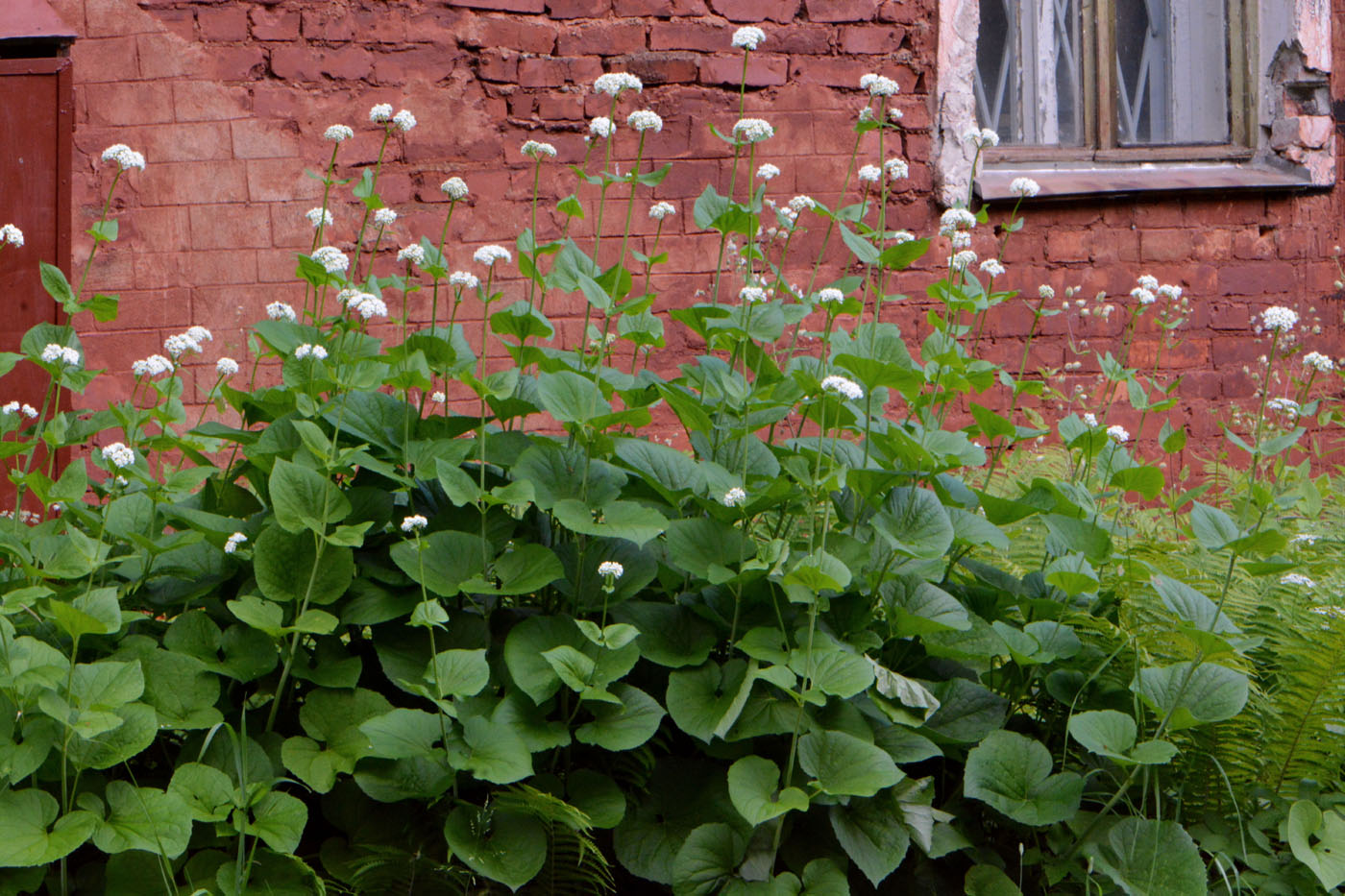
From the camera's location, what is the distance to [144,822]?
1.27 meters

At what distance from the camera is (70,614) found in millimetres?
1248

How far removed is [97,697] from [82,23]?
10.1ft

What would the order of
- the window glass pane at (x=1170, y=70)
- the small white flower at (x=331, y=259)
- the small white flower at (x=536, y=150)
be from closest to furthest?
the small white flower at (x=331, y=259), the small white flower at (x=536, y=150), the window glass pane at (x=1170, y=70)

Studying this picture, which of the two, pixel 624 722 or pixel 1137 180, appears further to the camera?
pixel 1137 180

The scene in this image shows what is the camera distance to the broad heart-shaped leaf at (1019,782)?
1.42 meters

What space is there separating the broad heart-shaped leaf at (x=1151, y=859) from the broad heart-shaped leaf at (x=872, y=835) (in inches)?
10.4

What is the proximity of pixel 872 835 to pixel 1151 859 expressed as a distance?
1.15 ft

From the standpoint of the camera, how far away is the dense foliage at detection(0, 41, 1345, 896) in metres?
1.35

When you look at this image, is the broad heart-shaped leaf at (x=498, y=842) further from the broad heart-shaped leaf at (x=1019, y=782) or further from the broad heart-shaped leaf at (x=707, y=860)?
the broad heart-shaped leaf at (x=1019, y=782)

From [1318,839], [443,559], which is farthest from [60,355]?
[1318,839]

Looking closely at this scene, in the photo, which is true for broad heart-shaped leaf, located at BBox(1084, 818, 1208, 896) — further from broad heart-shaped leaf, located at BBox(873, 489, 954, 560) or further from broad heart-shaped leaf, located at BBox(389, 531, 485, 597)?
broad heart-shaped leaf, located at BBox(389, 531, 485, 597)

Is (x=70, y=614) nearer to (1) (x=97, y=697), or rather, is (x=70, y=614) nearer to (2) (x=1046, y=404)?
(1) (x=97, y=697)

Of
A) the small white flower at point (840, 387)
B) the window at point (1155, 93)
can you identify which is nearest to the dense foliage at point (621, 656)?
the small white flower at point (840, 387)

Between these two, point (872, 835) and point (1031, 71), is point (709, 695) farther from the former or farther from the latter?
point (1031, 71)
